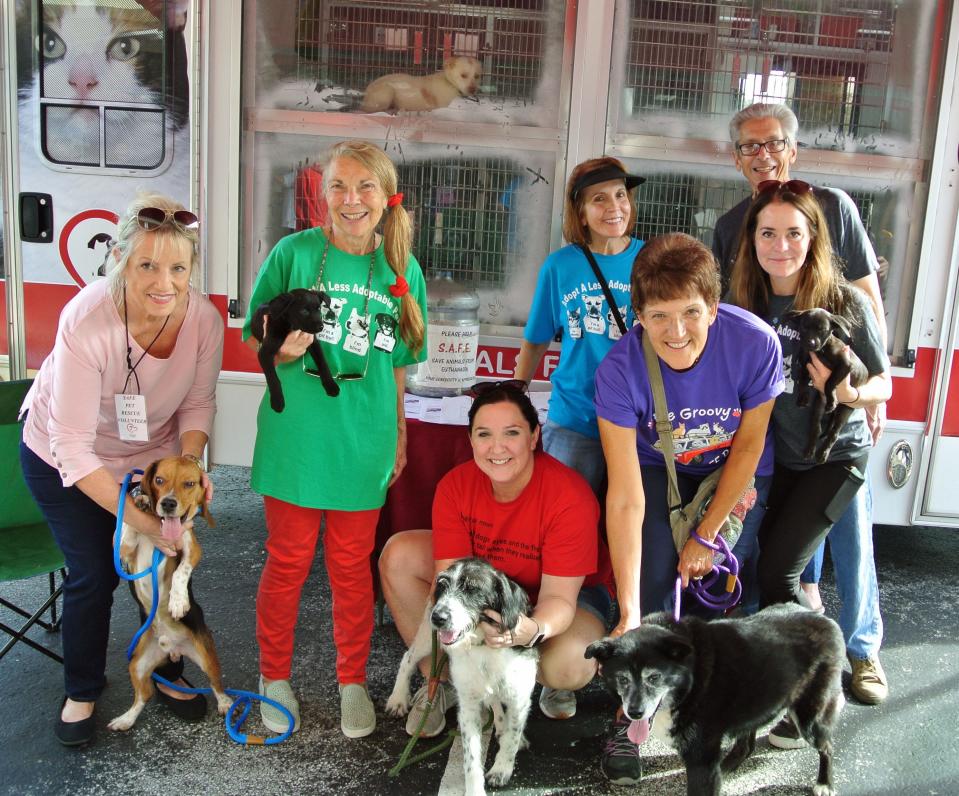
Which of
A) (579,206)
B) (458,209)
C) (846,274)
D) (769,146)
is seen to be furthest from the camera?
(458,209)

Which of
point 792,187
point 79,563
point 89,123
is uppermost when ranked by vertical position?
point 89,123

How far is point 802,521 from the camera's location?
2.97 m

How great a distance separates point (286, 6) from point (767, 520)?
278 centimetres

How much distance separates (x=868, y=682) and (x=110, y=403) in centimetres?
279

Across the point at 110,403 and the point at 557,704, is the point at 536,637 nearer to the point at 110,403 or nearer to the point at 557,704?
the point at 557,704

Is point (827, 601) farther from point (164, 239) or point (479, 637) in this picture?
point (164, 239)

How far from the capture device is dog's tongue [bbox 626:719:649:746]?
7.63ft

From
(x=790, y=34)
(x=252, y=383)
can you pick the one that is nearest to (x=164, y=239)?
(x=252, y=383)

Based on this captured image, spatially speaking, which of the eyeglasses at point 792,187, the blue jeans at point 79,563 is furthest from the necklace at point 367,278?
the eyeglasses at point 792,187

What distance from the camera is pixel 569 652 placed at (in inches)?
113

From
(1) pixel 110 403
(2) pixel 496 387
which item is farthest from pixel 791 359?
(1) pixel 110 403

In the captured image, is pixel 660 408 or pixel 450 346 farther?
pixel 450 346

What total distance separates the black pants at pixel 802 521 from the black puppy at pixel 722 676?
29 cm

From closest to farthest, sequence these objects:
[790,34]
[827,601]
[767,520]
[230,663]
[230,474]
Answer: [767,520] → [230,663] → [790,34] → [827,601] → [230,474]
